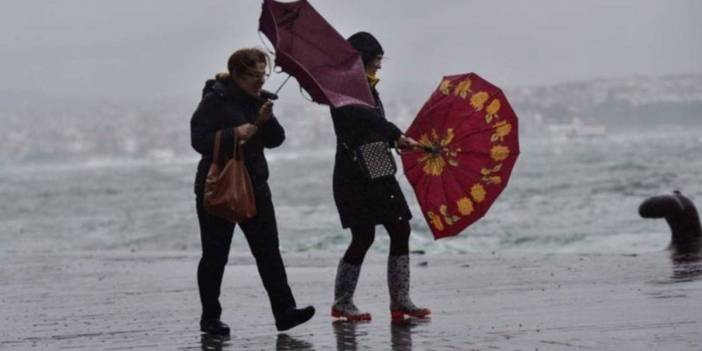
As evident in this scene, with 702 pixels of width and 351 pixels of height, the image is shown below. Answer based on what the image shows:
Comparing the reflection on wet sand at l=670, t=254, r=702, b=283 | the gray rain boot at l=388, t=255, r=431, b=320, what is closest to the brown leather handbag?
the gray rain boot at l=388, t=255, r=431, b=320

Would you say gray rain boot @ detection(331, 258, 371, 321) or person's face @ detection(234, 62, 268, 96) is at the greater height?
person's face @ detection(234, 62, 268, 96)

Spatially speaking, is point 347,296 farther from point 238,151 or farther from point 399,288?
point 238,151

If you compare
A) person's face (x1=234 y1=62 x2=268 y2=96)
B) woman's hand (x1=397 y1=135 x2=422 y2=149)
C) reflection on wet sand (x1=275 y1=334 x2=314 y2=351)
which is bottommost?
reflection on wet sand (x1=275 y1=334 x2=314 y2=351)

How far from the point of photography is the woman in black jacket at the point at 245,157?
7.66m

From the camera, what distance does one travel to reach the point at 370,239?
27.2 feet

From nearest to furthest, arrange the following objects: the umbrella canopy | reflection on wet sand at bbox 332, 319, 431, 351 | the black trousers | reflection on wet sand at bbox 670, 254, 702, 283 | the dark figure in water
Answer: reflection on wet sand at bbox 332, 319, 431, 351
the black trousers
the umbrella canopy
reflection on wet sand at bbox 670, 254, 702, 283
the dark figure in water

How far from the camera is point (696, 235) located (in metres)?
13.4

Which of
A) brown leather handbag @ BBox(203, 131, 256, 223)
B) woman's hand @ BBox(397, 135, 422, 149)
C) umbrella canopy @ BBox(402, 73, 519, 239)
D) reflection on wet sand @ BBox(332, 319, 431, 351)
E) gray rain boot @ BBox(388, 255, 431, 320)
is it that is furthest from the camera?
umbrella canopy @ BBox(402, 73, 519, 239)

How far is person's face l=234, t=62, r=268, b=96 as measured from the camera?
767 centimetres

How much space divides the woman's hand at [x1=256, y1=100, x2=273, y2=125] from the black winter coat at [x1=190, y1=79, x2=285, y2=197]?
64 millimetres

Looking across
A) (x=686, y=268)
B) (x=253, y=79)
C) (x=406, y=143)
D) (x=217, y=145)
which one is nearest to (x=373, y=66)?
(x=406, y=143)

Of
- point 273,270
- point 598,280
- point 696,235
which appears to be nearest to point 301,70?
point 273,270

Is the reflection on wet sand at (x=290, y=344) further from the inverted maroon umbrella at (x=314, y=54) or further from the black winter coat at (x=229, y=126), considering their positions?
the inverted maroon umbrella at (x=314, y=54)

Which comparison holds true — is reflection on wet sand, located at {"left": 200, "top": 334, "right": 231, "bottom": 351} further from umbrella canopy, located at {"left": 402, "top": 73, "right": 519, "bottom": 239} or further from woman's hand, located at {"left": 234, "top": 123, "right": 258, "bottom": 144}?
umbrella canopy, located at {"left": 402, "top": 73, "right": 519, "bottom": 239}
